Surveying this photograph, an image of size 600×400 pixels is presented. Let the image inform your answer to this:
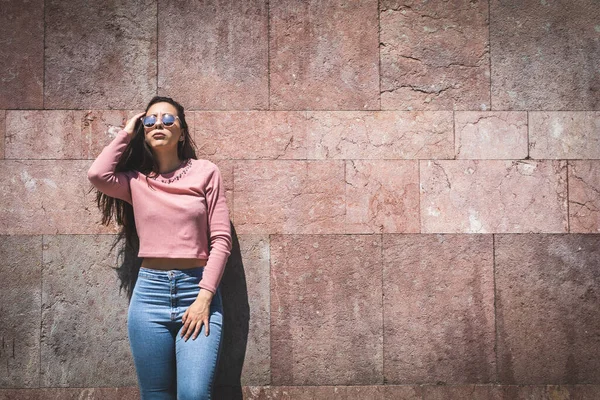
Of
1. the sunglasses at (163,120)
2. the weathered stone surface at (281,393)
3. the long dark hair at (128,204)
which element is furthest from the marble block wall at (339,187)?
the sunglasses at (163,120)

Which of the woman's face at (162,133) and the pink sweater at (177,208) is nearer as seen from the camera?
the pink sweater at (177,208)

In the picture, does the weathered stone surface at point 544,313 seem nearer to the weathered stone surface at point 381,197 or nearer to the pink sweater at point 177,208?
the weathered stone surface at point 381,197

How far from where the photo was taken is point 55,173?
4660 millimetres

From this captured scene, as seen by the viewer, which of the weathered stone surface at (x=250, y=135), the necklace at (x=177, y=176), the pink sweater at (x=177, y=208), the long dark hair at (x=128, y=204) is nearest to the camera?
the pink sweater at (x=177, y=208)

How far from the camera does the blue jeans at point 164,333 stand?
3.78 m

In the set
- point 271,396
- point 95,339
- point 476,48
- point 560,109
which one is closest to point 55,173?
point 95,339

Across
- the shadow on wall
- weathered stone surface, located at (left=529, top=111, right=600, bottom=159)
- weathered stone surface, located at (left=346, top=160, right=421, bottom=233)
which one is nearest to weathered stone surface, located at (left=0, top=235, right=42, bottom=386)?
the shadow on wall

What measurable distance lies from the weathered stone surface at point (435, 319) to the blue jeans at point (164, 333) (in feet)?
5.37

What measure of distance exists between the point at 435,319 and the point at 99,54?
377cm

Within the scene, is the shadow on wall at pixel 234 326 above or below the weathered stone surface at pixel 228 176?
below

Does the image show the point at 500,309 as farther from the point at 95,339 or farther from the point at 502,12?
the point at 95,339

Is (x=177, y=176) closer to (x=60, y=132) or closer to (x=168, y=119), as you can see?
(x=168, y=119)

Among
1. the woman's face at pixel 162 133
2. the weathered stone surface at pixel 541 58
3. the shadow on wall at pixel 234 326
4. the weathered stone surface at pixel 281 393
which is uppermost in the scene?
the weathered stone surface at pixel 541 58

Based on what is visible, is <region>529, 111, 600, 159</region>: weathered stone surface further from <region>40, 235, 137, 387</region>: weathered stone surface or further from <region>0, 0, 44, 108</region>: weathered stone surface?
<region>0, 0, 44, 108</region>: weathered stone surface
